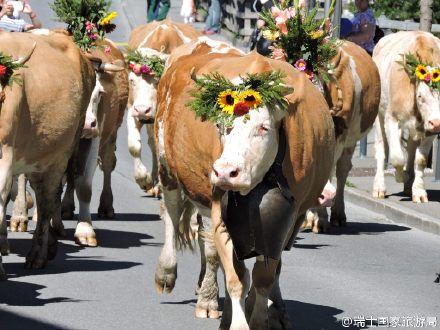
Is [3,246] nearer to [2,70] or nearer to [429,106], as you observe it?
[2,70]

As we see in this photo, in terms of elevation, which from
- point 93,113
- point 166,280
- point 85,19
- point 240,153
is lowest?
point 166,280

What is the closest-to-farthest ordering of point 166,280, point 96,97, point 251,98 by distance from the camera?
point 251,98
point 166,280
point 96,97

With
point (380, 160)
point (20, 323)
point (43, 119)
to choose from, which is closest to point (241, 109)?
point (20, 323)

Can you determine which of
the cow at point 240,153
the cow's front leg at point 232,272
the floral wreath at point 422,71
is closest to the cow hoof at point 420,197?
the floral wreath at point 422,71

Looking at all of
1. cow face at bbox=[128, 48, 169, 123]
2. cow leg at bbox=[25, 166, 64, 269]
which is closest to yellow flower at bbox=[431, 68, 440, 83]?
cow face at bbox=[128, 48, 169, 123]

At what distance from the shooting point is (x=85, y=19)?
1647 cm

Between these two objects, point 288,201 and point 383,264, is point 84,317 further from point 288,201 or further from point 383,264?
point 383,264

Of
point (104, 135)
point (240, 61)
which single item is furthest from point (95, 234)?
point (240, 61)

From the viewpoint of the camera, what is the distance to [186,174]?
11.0 metres

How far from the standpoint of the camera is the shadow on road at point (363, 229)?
1719 cm

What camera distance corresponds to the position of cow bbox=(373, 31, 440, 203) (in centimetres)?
1923

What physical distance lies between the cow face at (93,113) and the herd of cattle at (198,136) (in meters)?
0.02

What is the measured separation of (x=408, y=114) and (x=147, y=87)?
3.56m

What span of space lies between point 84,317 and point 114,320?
0.24 metres
